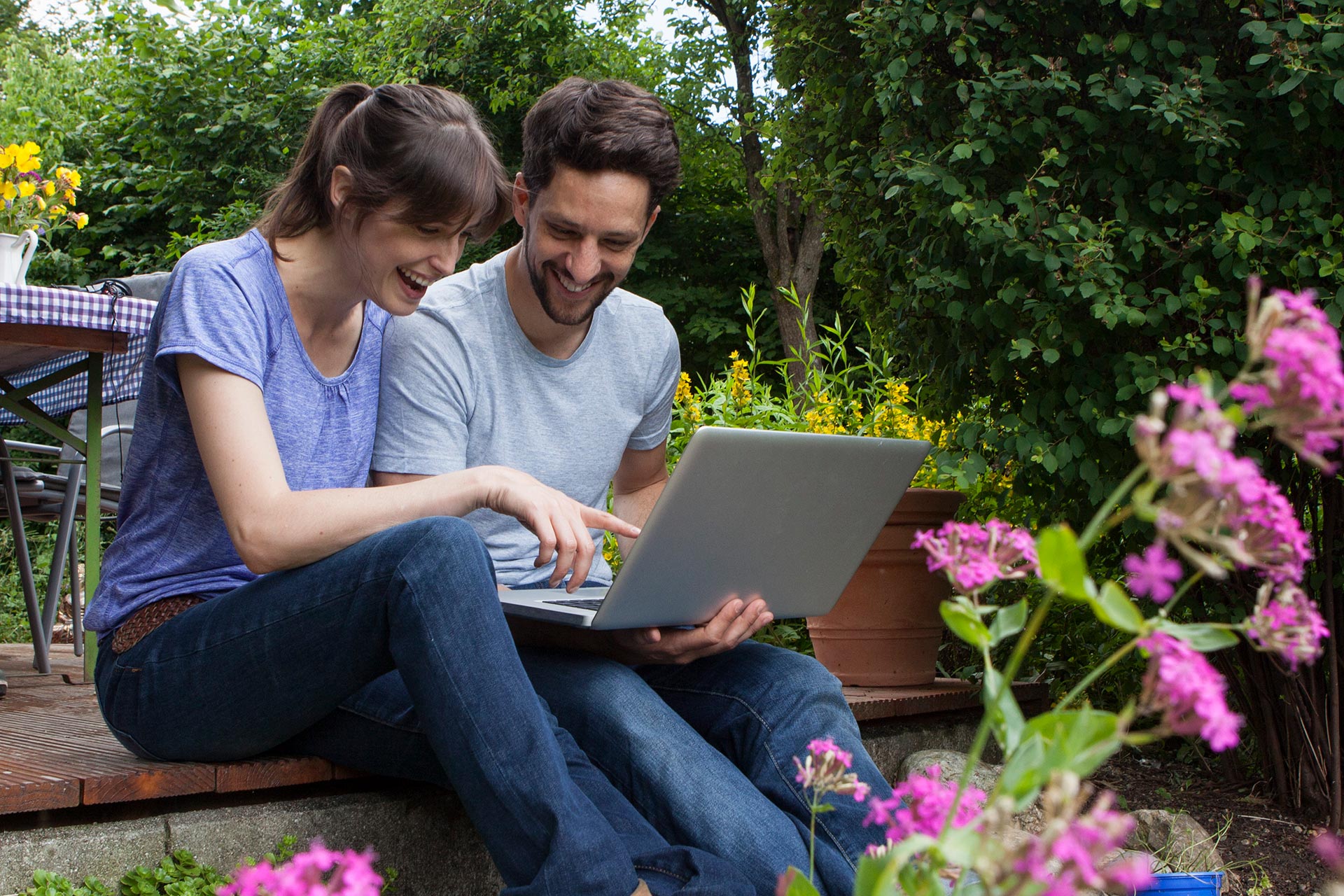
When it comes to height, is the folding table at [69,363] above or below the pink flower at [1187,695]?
below

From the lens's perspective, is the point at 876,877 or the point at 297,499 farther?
the point at 297,499

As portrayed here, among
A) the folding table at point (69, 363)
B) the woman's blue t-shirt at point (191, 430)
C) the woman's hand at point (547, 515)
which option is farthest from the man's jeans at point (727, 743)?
the folding table at point (69, 363)

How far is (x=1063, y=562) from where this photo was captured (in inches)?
18.2

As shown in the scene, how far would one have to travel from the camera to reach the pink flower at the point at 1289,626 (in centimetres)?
52

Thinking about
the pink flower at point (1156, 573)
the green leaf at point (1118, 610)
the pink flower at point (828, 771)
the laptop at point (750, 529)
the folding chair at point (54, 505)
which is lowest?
the folding chair at point (54, 505)

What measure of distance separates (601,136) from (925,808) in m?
1.60

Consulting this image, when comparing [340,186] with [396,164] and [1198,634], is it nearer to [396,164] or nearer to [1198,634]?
[396,164]

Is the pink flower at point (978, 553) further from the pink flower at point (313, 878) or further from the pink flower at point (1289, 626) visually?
the pink flower at point (313, 878)

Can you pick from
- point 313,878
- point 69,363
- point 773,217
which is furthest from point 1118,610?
point 773,217

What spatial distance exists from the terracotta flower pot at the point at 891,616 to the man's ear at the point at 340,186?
55.5 inches

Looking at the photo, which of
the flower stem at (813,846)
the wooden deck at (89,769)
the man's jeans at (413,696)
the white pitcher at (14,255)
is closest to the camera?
the flower stem at (813,846)

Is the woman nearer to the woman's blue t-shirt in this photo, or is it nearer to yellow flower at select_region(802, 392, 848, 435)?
the woman's blue t-shirt

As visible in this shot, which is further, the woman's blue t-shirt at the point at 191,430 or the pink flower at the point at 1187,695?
the woman's blue t-shirt at the point at 191,430

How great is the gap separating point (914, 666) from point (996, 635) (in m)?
2.30
